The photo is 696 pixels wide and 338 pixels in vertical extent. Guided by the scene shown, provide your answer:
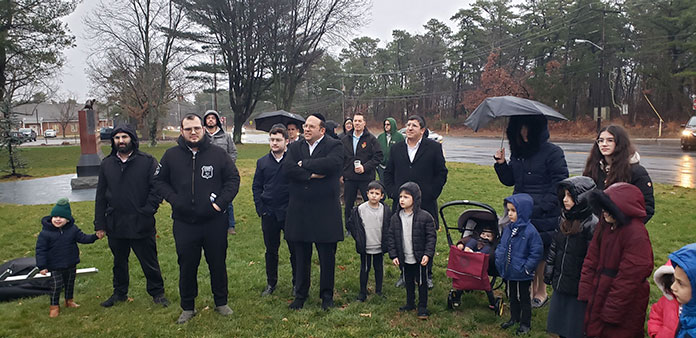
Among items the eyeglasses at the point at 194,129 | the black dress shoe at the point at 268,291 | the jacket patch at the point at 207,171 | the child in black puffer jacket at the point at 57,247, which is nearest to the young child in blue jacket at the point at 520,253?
the black dress shoe at the point at 268,291

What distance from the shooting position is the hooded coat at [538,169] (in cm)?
440

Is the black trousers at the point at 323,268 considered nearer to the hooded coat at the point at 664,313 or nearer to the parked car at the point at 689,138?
the hooded coat at the point at 664,313

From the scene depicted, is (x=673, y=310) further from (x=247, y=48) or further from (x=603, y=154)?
(x=247, y=48)

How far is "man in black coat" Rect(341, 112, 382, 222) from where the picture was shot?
23.4ft

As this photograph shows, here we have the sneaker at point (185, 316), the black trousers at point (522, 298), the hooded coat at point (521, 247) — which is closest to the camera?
the hooded coat at point (521, 247)

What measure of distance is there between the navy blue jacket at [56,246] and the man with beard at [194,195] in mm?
1152

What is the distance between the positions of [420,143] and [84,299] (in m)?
4.22

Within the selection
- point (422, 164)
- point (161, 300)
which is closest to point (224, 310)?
point (161, 300)

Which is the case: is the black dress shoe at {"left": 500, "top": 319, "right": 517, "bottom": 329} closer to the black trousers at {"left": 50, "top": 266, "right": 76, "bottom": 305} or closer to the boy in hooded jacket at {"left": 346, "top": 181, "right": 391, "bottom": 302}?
the boy in hooded jacket at {"left": 346, "top": 181, "right": 391, "bottom": 302}

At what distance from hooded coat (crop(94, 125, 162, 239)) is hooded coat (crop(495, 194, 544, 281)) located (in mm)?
3484

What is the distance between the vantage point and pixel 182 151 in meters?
4.50

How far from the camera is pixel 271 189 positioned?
541 centimetres

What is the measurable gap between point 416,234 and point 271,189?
6.01 feet

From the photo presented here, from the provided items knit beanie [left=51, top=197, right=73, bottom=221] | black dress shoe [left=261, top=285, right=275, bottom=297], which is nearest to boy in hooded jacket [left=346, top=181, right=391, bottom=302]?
black dress shoe [left=261, top=285, right=275, bottom=297]
